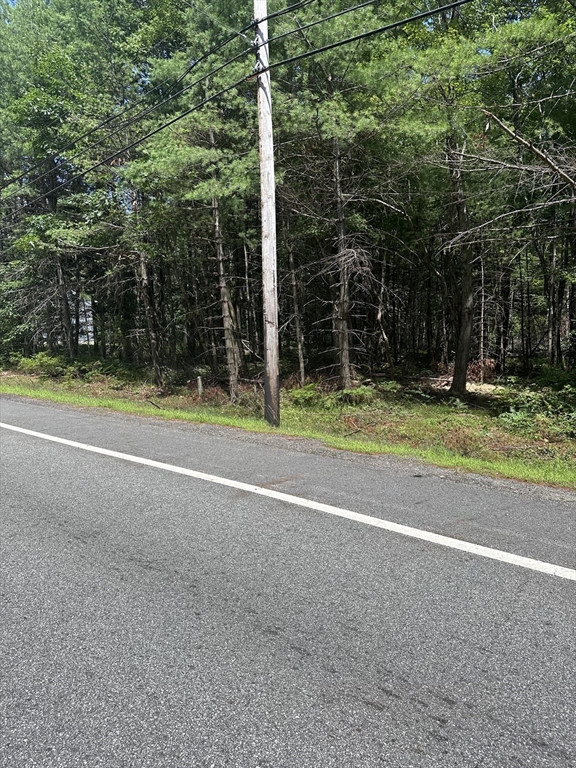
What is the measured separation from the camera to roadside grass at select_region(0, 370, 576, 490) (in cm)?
713

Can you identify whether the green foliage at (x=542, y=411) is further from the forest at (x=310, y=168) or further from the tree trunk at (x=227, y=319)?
the tree trunk at (x=227, y=319)

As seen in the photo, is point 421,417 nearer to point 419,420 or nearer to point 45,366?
point 419,420

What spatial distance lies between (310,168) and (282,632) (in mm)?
13391

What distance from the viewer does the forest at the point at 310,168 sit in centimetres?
1143

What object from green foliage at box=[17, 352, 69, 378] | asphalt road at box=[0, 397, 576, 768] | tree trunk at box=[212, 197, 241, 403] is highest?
tree trunk at box=[212, 197, 241, 403]

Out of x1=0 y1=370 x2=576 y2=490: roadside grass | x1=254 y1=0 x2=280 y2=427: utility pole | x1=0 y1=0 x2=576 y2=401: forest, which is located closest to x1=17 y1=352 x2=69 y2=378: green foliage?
x1=0 y1=0 x2=576 y2=401: forest

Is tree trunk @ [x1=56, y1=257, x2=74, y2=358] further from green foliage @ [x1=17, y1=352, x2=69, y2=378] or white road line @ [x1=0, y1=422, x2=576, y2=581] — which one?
white road line @ [x1=0, y1=422, x2=576, y2=581]

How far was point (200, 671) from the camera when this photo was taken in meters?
2.35

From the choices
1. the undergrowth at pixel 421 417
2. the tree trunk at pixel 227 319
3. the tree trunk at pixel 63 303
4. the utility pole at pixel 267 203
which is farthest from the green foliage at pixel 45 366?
the utility pole at pixel 267 203

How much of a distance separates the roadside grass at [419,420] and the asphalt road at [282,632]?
2.11 meters

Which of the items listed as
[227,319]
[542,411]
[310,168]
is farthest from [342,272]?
[542,411]

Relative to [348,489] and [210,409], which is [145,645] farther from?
[210,409]

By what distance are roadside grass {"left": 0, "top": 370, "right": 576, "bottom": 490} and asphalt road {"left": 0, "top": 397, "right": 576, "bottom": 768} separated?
211 centimetres

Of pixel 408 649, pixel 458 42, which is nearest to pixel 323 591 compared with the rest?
pixel 408 649
